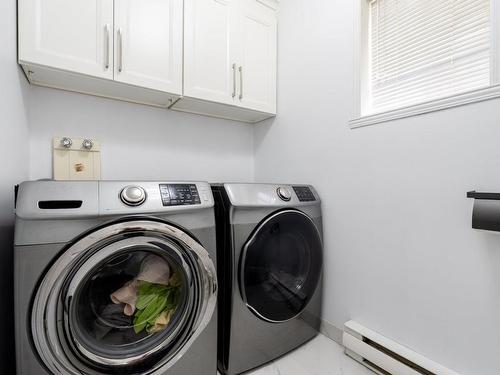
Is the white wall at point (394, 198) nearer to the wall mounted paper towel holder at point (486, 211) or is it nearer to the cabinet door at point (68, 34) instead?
the wall mounted paper towel holder at point (486, 211)

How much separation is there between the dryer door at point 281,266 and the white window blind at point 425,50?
→ 77 cm

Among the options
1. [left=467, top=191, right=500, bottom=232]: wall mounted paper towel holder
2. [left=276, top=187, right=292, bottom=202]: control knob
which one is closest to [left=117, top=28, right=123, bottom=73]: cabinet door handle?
[left=276, top=187, right=292, bottom=202]: control knob

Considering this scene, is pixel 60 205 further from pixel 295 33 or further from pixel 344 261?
pixel 295 33

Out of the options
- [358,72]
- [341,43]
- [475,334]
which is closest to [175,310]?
[475,334]

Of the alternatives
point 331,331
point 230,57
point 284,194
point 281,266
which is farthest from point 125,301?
point 230,57

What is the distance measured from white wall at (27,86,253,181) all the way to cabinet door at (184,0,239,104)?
37 centimetres

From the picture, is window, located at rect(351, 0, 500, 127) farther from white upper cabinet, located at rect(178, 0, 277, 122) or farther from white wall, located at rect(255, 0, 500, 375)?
white upper cabinet, located at rect(178, 0, 277, 122)

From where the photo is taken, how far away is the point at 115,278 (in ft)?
3.17

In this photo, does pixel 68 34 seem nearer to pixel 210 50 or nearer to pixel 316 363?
pixel 210 50

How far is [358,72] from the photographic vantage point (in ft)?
4.32

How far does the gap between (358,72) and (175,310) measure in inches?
57.6

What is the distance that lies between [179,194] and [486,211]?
43.4 inches

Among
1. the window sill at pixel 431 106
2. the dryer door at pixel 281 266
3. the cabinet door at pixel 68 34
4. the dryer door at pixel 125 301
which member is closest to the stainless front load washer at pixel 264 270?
the dryer door at pixel 281 266

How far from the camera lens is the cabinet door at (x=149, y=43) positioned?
4.12 ft
